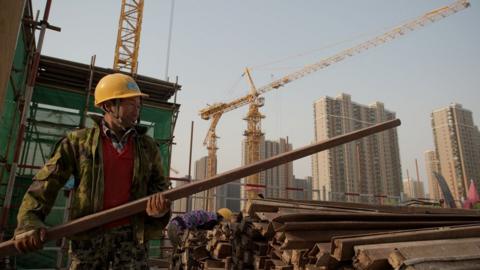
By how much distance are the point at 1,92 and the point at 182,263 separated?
18.5 feet

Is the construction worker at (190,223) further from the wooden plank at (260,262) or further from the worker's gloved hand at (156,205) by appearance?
the worker's gloved hand at (156,205)

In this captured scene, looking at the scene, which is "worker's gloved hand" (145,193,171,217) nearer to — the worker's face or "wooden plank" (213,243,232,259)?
the worker's face

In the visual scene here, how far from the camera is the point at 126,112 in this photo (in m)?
2.54

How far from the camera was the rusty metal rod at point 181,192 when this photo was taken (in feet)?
6.53

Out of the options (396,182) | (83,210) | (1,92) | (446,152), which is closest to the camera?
(1,92)

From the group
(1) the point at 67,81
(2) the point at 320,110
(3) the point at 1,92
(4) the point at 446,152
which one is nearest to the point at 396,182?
(2) the point at 320,110

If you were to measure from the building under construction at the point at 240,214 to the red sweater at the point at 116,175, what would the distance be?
479mm

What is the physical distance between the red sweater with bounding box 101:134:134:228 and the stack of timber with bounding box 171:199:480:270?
1.57 meters

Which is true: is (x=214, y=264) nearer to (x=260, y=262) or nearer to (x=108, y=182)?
(x=260, y=262)

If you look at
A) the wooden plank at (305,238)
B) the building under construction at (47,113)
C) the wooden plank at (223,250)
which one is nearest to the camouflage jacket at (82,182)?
the wooden plank at (305,238)

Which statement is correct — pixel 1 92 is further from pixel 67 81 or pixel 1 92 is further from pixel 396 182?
pixel 396 182

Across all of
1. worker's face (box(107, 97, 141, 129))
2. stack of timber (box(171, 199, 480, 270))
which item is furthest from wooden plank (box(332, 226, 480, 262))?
worker's face (box(107, 97, 141, 129))

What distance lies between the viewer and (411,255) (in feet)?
7.36

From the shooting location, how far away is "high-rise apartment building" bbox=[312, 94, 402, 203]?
34.6 m
